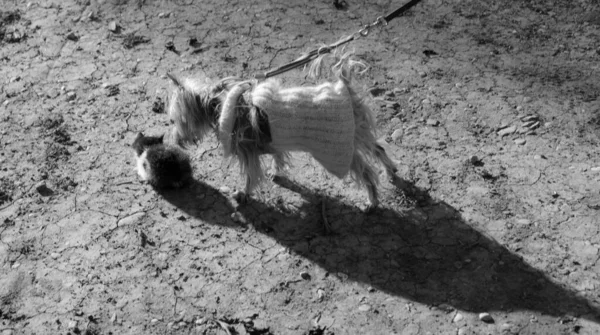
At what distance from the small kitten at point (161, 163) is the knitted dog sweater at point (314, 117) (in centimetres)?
113

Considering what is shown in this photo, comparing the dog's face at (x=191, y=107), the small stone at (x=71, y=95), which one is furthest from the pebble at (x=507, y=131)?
the small stone at (x=71, y=95)

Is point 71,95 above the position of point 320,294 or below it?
above

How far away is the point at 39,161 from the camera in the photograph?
6371 millimetres

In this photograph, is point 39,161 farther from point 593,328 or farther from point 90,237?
point 593,328

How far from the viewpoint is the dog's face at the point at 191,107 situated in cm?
518

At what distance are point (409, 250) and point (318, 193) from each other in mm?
979

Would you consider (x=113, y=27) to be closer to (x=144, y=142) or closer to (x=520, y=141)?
(x=144, y=142)

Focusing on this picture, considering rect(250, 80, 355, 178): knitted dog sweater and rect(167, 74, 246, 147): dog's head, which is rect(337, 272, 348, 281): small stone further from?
rect(167, 74, 246, 147): dog's head

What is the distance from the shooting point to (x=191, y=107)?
17.0 feet

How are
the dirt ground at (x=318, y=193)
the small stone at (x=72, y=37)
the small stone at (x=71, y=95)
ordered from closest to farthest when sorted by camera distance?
the dirt ground at (x=318, y=193), the small stone at (x=71, y=95), the small stone at (x=72, y=37)

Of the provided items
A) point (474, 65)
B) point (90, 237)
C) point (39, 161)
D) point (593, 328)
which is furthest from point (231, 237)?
point (474, 65)

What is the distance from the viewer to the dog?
15.7ft

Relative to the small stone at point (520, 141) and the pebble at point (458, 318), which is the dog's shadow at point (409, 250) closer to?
the pebble at point (458, 318)

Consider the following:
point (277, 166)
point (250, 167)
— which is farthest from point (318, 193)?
point (250, 167)
